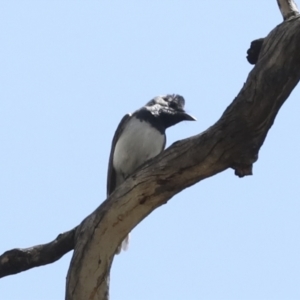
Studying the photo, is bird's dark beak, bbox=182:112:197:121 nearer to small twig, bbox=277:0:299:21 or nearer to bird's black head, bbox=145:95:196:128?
bird's black head, bbox=145:95:196:128

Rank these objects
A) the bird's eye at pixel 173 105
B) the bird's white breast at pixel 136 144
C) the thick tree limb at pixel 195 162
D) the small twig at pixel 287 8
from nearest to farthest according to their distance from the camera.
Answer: the thick tree limb at pixel 195 162 → the small twig at pixel 287 8 → the bird's white breast at pixel 136 144 → the bird's eye at pixel 173 105

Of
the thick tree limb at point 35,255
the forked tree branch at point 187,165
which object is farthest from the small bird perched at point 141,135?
the forked tree branch at point 187,165

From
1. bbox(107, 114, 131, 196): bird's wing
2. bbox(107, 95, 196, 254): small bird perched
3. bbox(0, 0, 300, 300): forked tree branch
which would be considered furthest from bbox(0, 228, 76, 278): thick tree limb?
bbox(107, 114, 131, 196): bird's wing

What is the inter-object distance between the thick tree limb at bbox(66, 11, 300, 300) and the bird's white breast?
2173mm

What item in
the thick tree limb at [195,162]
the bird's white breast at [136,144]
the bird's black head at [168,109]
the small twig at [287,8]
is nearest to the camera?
the thick tree limb at [195,162]

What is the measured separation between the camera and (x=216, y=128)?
4.82 metres

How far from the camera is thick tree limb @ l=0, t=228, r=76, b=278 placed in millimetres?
5266

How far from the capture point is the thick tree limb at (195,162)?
4750 millimetres

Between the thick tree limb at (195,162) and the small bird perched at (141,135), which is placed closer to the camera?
the thick tree limb at (195,162)

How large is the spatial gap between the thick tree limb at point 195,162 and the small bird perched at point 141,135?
6.22 feet

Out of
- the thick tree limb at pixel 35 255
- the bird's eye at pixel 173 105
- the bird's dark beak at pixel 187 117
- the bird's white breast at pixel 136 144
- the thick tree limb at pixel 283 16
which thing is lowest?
the thick tree limb at pixel 35 255

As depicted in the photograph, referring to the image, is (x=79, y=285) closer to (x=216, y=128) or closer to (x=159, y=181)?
(x=159, y=181)

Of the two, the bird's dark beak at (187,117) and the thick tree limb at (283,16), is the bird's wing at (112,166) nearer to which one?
the bird's dark beak at (187,117)

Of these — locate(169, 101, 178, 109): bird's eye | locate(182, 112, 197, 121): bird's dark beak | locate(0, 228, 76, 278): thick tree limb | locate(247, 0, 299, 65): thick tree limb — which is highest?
locate(169, 101, 178, 109): bird's eye
